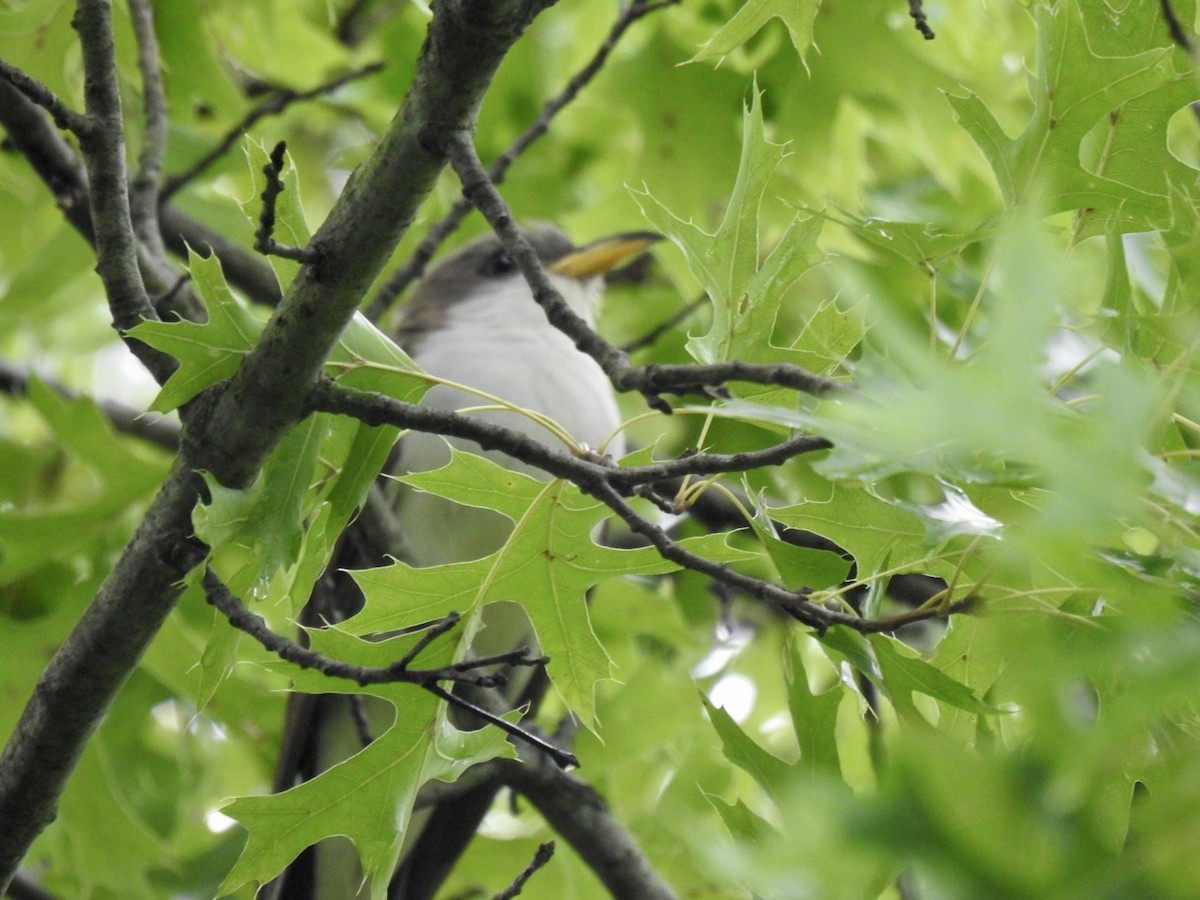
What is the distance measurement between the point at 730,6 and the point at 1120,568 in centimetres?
305

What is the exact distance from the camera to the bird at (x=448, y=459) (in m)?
3.59

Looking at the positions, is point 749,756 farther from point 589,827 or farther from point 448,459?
point 448,459

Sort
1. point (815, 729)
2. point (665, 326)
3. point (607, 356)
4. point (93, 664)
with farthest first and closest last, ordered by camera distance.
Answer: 1. point (665, 326)
2. point (93, 664)
3. point (815, 729)
4. point (607, 356)

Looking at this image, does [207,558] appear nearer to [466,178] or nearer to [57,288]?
[466,178]

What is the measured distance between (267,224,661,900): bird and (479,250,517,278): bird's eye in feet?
0.09

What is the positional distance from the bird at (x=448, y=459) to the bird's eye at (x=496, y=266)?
0.03 m

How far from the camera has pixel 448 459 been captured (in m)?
3.65

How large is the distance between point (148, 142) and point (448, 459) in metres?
1.14

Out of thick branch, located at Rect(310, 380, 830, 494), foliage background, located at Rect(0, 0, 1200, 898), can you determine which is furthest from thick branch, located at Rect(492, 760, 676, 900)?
thick branch, located at Rect(310, 380, 830, 494)

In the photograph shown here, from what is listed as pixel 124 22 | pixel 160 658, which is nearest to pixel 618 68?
pixel 124 22

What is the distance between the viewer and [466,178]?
1770 millimetres

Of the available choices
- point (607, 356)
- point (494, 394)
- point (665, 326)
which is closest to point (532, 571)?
point (607, 356)

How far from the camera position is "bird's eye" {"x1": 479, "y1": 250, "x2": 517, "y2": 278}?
4.68m

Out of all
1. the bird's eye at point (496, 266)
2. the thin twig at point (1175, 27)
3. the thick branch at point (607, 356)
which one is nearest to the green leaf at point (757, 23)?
the thick branch at point (607, 356)
